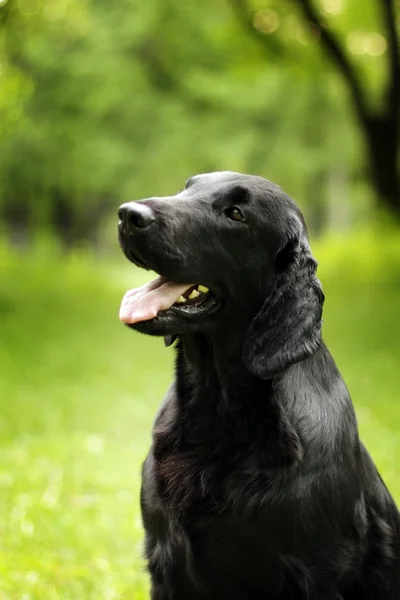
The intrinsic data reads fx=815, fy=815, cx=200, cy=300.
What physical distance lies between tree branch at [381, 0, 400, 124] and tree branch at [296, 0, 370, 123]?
0.50 meters

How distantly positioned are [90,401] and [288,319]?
19.6ft

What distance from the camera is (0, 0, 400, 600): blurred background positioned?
5.40 metres

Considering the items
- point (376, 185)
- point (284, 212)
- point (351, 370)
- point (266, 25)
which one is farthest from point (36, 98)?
point (284, 212)

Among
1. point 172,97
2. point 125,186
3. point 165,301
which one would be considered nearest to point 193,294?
point 165,301

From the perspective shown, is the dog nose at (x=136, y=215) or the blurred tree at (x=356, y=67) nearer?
the dog nose at (x=136, y=215)

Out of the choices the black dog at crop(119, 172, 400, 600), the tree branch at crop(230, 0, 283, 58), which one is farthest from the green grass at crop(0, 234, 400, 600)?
the tree branch at crop(230, 0, 283, 58)

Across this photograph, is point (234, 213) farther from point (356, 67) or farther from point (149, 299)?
point (356, 67)

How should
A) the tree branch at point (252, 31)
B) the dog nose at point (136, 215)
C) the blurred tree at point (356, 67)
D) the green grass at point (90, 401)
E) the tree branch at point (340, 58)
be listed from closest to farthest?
1. the dog nose at point (136, 215)
2. the green grass at point (90, 401)
3. the blurred tree at point (356, 67)
4. the tree branch at point (340, 58)
5. the tree branch at point (252, 31)

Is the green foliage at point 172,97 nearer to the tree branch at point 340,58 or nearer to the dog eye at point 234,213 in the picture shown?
the tree branch at point 340,58

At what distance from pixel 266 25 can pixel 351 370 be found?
9676mm

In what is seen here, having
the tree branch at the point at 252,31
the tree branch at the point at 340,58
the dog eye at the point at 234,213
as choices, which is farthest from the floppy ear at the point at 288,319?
the tree branch at the point at 252,31

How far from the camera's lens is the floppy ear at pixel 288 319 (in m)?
2.81

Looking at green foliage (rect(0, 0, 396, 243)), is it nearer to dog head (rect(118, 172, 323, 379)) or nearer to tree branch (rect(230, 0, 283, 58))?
tree branch (rect(230, 0, 283, 58))

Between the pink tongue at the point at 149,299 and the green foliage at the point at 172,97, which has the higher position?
the green foliage at the point at 172,97
